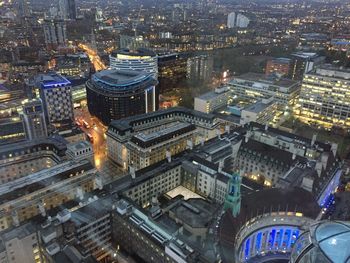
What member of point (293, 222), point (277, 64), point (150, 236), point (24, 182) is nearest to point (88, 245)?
point (150, 236)

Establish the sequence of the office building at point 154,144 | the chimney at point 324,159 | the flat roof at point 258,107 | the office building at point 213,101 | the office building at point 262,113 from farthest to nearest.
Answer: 1. the office building at point 213,101
2. the flat roof at point 258,107
3. the office building at point 262,113
4. the office building at point 154,144
5. the chimney at point 324,159

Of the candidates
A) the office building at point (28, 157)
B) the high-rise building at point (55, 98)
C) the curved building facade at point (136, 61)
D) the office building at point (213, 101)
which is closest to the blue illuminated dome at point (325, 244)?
the office building at point (28, 157)

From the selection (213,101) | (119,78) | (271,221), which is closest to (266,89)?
(213,101)

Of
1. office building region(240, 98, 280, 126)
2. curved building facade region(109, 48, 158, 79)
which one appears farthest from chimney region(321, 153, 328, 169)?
curved building facade region(109, 48, 158, 79)

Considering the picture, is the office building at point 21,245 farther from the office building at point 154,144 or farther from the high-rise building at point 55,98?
the high-rise building at point 55,98

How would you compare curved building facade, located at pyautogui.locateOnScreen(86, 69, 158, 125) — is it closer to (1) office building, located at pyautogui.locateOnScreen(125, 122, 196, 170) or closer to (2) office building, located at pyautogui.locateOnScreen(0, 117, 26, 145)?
(1) office building, located at pyautogui.locateOnScreen(125, 122, 196, 170)

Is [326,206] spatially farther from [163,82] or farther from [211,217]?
[163,82]

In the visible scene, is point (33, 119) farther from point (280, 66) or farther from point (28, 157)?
point (280, 66)
